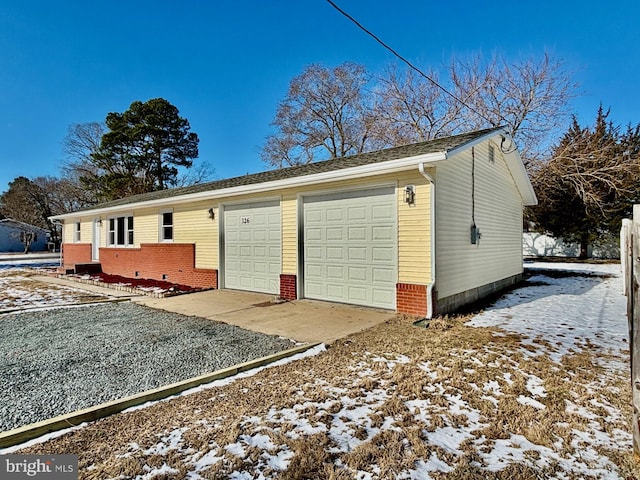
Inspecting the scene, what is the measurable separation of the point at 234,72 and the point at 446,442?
17.8 meters

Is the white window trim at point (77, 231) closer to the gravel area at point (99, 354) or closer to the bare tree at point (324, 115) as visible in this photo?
the gravel area at point (99, 354)

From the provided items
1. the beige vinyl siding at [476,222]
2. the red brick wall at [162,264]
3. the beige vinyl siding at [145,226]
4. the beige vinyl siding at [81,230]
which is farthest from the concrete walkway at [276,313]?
the beige vinyl siding at [81,230]

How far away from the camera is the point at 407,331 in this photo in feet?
18.2

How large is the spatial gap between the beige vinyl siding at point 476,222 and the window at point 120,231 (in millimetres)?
12227

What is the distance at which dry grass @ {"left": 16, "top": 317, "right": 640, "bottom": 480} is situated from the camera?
2.24 metres

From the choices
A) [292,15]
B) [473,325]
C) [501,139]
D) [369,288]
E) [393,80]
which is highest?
[393,80]

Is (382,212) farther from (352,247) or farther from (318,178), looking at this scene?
(318,178)

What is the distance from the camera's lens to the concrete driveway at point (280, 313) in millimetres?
5707

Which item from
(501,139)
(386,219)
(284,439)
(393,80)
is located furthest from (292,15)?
(393,80)

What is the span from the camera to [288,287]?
852cm

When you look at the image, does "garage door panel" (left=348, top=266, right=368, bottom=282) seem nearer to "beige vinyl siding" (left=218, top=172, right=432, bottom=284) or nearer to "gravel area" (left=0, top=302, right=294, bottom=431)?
"beige vinyl siding" (left=218, top=172, right=432, bottom=284)

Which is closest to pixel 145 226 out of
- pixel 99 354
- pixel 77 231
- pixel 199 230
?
pixel 199 230

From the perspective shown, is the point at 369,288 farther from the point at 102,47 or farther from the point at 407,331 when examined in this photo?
the point at 102,47

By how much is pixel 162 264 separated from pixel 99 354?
8.16 meters
